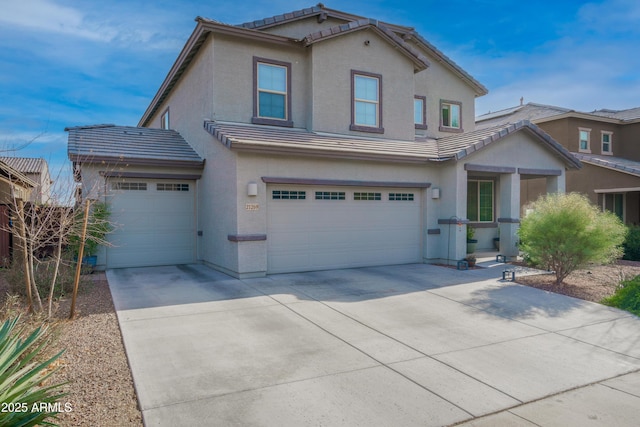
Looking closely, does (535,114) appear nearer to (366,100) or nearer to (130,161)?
(366,100)

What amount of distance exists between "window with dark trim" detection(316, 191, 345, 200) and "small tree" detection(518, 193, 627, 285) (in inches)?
201

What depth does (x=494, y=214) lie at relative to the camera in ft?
55.1

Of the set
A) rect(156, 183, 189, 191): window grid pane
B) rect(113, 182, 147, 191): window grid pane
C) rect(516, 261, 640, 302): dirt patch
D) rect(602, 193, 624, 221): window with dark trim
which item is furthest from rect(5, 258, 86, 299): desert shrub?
rect(602, 193, 624, 221): window with dark trim

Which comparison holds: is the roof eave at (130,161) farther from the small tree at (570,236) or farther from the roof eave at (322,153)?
the small tree at (570,236)

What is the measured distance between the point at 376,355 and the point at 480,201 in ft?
41.4

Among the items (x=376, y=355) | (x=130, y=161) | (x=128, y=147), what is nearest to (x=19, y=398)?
(x=376, y=355)

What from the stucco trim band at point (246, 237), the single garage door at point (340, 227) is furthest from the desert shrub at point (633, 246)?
the stucco trim band at point (246, 237)

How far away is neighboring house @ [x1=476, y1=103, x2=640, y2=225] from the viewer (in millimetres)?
19656

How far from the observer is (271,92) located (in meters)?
12.8

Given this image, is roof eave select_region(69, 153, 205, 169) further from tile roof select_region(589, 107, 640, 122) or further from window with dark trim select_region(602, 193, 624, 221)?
tile roof select_region(589, 107, 640, 122)

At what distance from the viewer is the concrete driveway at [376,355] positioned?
409 centimetres

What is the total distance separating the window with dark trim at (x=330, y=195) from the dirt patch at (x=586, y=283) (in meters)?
5.18

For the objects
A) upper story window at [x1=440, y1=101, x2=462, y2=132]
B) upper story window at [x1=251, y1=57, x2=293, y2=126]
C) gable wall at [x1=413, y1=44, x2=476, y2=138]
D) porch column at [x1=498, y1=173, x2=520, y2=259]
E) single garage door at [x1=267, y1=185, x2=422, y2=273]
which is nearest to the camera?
single garage door at [x1=267, y1=185, x2=422, y2=273]

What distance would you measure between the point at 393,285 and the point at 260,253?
343 centimetres
